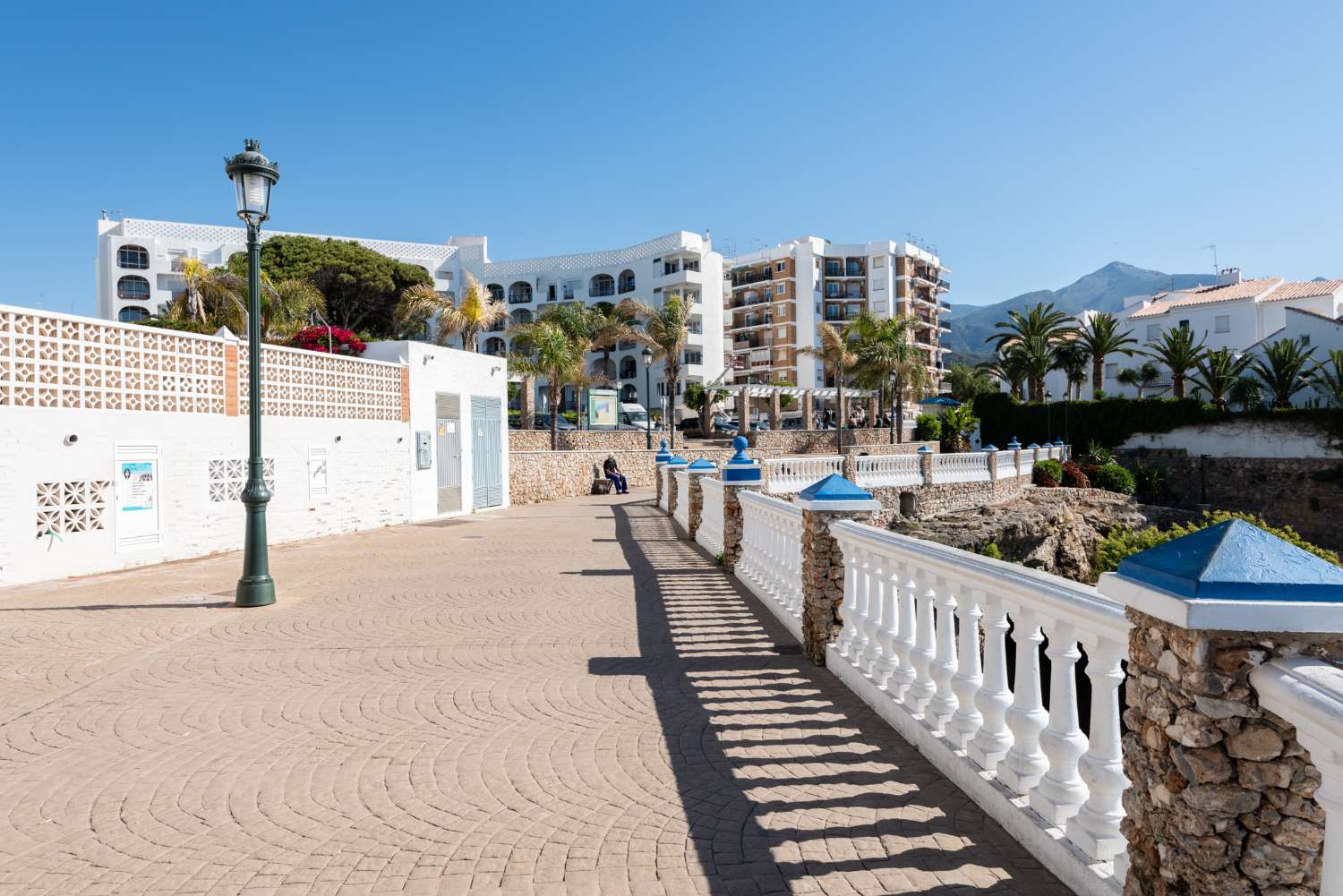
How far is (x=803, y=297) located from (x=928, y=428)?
98.5ft

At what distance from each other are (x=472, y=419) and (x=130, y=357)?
10.1m

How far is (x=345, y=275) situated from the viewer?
186ft

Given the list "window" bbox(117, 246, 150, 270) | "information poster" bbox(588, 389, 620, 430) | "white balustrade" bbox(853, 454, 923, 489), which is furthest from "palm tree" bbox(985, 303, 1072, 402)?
"window" bbox(117, 246, 150, 270)

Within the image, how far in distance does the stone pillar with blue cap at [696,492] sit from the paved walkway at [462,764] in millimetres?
5784

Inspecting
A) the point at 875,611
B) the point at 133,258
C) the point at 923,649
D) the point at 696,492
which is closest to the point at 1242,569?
the point at 923,649

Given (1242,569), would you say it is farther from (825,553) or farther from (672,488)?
(672,488)

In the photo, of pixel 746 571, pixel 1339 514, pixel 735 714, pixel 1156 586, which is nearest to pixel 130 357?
pixel 746 571

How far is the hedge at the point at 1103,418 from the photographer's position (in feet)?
143

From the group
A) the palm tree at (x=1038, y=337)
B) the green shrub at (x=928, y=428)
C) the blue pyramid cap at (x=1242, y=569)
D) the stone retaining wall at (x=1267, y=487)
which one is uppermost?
the palm tree at (x=1038, y=337)

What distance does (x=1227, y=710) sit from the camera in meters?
2.01

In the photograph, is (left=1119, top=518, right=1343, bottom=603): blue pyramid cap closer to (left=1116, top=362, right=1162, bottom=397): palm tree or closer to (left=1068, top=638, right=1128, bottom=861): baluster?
(left=1068, top=638, right=1128, bottom=861): baluster

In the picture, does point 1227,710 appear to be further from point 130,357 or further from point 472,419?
point 472,419

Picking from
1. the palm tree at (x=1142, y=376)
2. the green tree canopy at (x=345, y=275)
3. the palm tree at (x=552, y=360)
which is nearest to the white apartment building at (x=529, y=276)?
the green tree canopy at (x=345, y=275)

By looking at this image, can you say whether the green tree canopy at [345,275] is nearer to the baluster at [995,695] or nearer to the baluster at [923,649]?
the baluster at [923,649]
